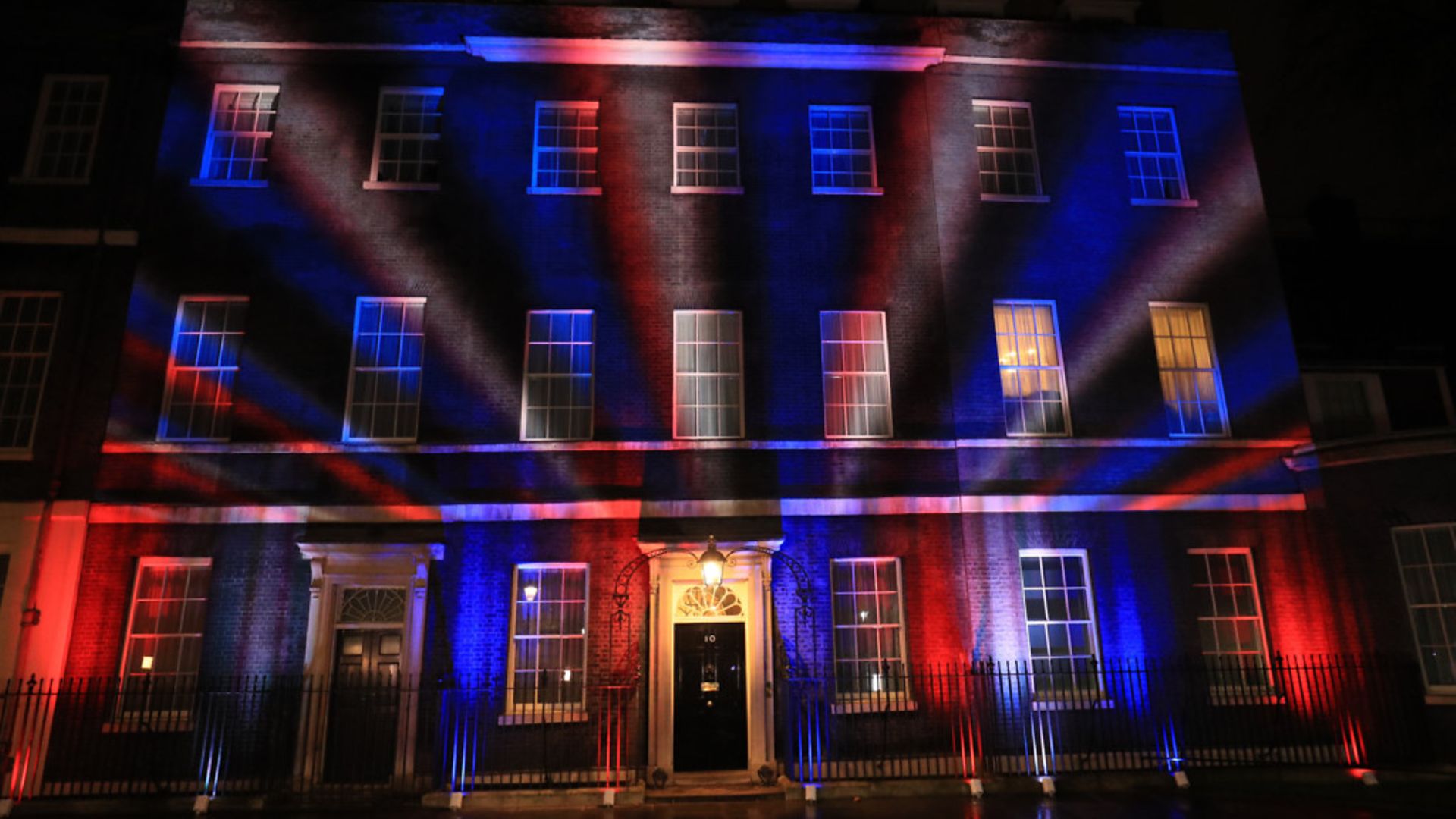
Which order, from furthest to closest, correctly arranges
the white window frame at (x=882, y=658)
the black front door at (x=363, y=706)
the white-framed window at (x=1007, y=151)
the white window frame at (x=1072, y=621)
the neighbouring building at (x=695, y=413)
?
the white-framed window at (x=1007, y=151), the white window frame at (x=1072, y=621), the white window frame at (x=882, y=658), the neighbouring building at (x=695, y=413), the black front door at (x=363, y=706)

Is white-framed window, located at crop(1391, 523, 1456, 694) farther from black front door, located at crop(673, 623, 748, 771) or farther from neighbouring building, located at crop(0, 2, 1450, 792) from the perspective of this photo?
black front door, located at crop(673, 623, 748, 771)

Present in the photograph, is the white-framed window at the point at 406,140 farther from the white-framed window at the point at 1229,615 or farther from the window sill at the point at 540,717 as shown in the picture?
the white-framed window at the point at 1229,615

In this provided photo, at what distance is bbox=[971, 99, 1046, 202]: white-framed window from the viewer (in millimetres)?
16031

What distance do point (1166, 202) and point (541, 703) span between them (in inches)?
582

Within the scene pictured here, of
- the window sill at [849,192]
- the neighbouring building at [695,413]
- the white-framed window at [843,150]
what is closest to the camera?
the neighbouring building at [695,413]

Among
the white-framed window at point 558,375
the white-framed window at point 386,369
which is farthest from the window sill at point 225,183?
the white-framed window at point 558,375

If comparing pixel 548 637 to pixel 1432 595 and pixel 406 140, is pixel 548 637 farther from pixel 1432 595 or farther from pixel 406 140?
pixel 1432 595

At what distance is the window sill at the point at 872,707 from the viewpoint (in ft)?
43.4

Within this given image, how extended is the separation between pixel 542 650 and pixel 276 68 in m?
11.9

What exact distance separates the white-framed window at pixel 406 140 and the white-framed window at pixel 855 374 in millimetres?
7813

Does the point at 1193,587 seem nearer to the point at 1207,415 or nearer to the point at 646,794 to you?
the point at 1207,415

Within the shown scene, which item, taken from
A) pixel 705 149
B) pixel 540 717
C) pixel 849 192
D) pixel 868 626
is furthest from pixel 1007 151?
pixel 540 717

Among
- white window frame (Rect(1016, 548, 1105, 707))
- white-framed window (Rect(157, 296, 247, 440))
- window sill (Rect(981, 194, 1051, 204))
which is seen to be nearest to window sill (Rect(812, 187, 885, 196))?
window sill (Rect(981, 194, 1051, 204))

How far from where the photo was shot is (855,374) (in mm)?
14883
